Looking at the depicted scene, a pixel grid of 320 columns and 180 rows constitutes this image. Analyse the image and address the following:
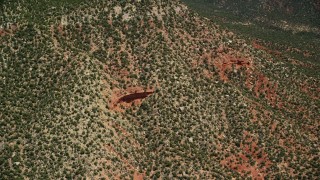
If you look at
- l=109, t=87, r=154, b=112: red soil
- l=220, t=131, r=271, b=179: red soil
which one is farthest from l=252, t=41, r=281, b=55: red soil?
l=109, t=87, r=154, b=112: red soil

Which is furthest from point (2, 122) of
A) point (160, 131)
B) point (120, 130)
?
point (160, 131)

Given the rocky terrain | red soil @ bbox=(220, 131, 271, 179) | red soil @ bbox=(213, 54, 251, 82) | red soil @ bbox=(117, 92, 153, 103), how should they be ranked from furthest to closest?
red soil @ bbox=(213, 54, 251, 82) → red soil @ bbox=(220, 131, 271, 179) → red soil @ bbox=(117, 92, 153, 103) → the rocky terrain

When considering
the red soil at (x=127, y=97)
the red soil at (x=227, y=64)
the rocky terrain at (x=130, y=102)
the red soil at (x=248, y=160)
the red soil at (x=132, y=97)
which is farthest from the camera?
the red soil at (x=227, y=64)

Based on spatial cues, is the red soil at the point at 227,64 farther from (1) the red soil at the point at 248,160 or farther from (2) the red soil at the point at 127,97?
(2) the red soil at the point at 127,97

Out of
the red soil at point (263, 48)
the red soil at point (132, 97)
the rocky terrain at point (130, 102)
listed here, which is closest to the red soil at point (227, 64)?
the rocky terrain at point (130, 102)

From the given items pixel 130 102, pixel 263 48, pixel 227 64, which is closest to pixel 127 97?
pixel 130 102

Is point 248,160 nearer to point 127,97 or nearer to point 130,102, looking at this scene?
point 130,102

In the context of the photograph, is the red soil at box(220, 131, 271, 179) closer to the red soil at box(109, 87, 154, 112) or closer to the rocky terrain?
the rocky terrain

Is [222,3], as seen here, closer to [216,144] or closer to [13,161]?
[216,144]

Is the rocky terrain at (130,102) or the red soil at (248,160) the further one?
the red soil at (248,160)

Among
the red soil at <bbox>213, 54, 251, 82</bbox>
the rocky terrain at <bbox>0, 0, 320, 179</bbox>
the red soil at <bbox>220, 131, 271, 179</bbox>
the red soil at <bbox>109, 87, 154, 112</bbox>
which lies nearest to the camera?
the rocky terrain at <bbox>0, 0, 320, 179</bbox>
